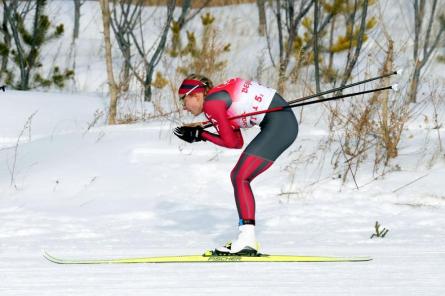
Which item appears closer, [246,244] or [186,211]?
[246,244]

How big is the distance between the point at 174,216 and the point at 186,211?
189 mm

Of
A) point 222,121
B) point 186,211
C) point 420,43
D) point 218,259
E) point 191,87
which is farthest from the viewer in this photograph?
point 420,43

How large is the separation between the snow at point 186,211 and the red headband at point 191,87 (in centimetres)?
113

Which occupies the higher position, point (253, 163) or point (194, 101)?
point (194, 101)

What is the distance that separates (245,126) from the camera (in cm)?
618

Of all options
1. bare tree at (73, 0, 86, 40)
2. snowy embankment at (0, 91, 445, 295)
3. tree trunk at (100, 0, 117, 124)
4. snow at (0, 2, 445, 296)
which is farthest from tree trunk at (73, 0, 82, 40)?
tree trunk at (100, 0, 117, 124)

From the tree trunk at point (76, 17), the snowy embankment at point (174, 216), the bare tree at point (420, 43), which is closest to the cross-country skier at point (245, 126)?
the snowy embankment at point (174, 216)

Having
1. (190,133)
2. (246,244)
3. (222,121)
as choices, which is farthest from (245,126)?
(246,244)

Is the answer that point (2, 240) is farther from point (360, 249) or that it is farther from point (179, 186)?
point (360, 249)

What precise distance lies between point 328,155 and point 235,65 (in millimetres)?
7214

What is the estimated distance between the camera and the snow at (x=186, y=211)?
556 cm

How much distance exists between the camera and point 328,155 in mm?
9758

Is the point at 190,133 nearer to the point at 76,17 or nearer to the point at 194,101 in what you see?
the point at 194,101

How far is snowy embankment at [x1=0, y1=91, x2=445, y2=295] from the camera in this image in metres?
5.53
